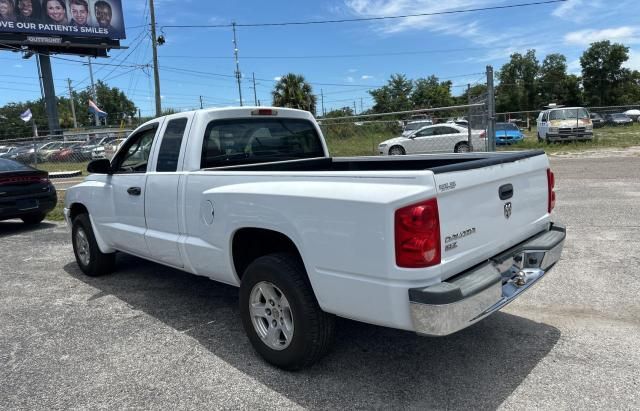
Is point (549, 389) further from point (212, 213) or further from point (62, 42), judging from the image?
point (62, 42)

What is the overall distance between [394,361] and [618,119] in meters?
57.1

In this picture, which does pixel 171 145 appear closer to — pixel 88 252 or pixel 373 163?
pixel 373 163

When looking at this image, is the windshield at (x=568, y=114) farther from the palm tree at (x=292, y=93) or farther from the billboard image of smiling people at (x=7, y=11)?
the billboard image of smiling people at (x=7, y=11)

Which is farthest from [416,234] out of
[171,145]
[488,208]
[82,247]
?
[82,247]

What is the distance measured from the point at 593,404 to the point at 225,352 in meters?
2.49

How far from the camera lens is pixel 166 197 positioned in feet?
14.3

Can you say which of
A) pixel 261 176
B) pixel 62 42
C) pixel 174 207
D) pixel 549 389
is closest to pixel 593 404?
pixel 549 389

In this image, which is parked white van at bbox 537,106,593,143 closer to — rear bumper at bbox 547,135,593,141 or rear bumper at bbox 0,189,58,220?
rear bumper at bbox 547,135,593,141

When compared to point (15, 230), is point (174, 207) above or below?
above

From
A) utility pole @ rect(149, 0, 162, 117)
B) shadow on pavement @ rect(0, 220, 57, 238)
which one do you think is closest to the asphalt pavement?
shadow on pavement @ rect(0, 220, 57, 238)

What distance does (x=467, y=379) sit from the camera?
328cm

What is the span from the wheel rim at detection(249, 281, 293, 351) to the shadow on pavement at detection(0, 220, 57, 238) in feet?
25.4

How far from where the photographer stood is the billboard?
141ft

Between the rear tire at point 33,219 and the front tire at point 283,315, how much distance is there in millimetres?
8036
